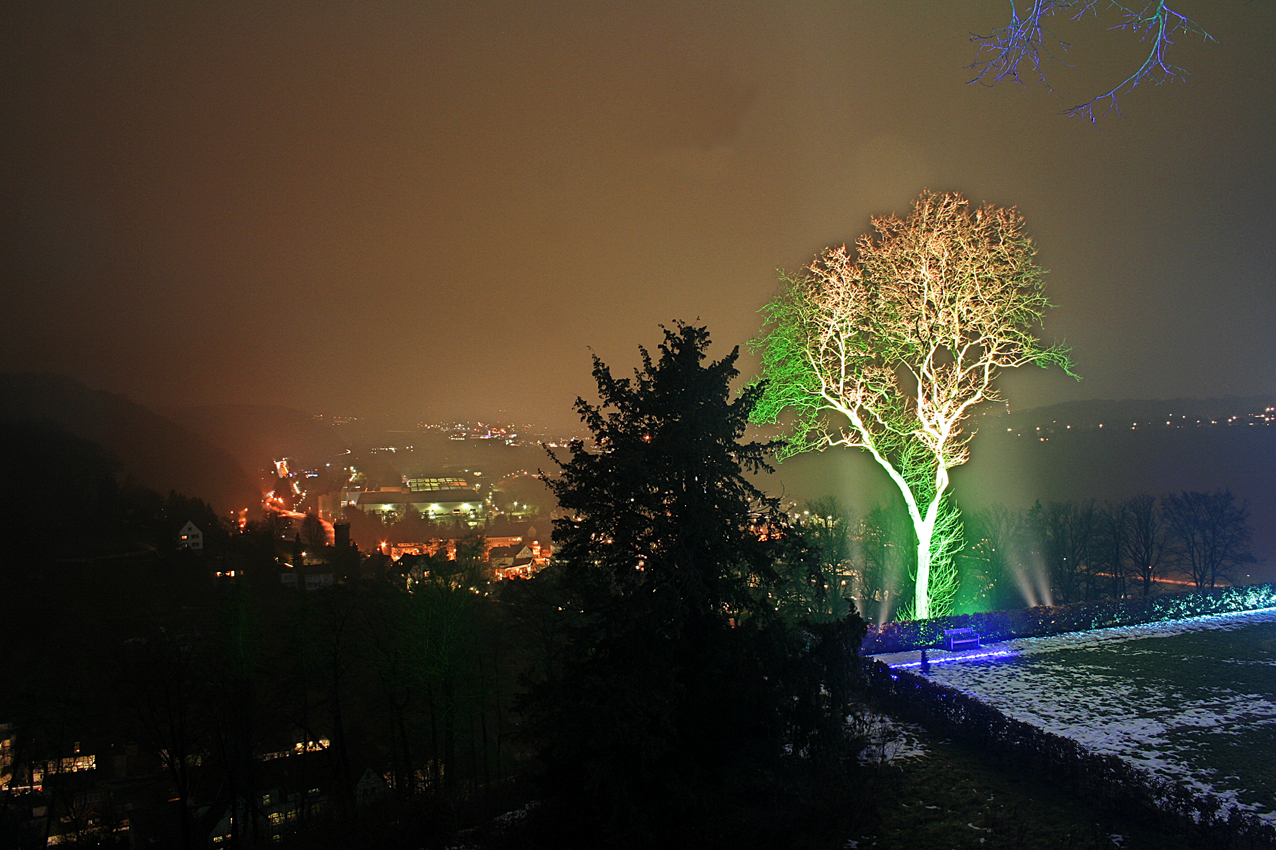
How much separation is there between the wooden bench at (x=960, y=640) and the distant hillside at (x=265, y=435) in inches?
5840

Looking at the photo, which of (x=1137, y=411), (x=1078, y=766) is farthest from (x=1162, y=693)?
(x=1137, y=411)

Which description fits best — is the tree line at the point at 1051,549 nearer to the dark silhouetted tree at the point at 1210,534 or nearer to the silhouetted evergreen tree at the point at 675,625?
the dark silhouetted tree at the point at 1210,534

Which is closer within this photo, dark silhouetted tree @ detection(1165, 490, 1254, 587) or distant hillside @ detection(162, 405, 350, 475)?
dark silhouetted tree @ detection(1165, 490, 1254, 587)

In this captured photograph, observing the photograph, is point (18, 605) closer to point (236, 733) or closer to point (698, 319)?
point (236, 733)

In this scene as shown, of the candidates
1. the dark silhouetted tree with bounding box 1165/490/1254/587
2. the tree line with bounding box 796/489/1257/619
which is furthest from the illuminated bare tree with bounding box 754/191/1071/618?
the dark silhouetted tree with bounding box 1165/490/1254/587

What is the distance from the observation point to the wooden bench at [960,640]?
52.6 ft

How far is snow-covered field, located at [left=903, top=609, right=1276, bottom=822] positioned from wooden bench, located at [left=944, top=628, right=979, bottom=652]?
783 millimetres

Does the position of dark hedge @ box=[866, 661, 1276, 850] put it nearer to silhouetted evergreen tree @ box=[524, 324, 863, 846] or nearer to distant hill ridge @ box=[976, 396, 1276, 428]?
silhouetted evergreen tree @ box=[524, 324, 863, 846]

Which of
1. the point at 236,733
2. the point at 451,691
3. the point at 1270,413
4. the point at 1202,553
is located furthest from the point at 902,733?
the point at 1270,413

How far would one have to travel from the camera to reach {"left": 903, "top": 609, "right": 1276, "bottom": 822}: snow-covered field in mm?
9195

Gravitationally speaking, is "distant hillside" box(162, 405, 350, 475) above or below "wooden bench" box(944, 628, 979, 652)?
above

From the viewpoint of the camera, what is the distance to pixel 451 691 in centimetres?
1892

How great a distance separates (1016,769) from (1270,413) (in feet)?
285

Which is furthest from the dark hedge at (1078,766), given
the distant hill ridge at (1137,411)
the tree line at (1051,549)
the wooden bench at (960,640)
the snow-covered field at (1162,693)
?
the distant hill ridge at (1137,411)
